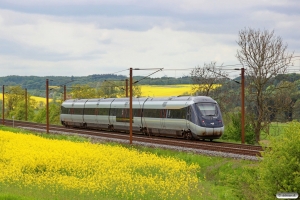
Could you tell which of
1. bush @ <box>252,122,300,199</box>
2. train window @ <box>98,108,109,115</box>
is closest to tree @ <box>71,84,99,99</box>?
train window @ <box>98,108,109,115</box>

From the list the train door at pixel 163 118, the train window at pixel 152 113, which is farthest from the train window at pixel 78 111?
the train door at pixel 163 118

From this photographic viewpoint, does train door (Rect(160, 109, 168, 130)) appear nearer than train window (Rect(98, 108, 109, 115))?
Yes

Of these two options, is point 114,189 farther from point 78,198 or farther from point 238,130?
point 238,130

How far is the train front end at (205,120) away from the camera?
3469 centimetres

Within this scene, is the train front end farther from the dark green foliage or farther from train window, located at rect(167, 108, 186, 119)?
the dark green foliage

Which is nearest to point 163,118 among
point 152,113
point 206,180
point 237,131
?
point 152,113

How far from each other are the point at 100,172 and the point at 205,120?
14.4 metres

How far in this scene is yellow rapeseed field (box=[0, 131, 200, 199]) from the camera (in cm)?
1780

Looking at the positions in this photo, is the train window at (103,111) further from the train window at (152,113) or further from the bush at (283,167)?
the bush at (283,167)

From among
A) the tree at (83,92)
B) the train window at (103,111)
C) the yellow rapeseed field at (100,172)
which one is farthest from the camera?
the tree at (83,92)

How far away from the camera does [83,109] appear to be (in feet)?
180

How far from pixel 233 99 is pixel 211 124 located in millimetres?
19137

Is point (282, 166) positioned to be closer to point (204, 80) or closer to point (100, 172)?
point (100, 172)

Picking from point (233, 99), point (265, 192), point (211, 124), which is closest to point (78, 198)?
point (265, 192)
